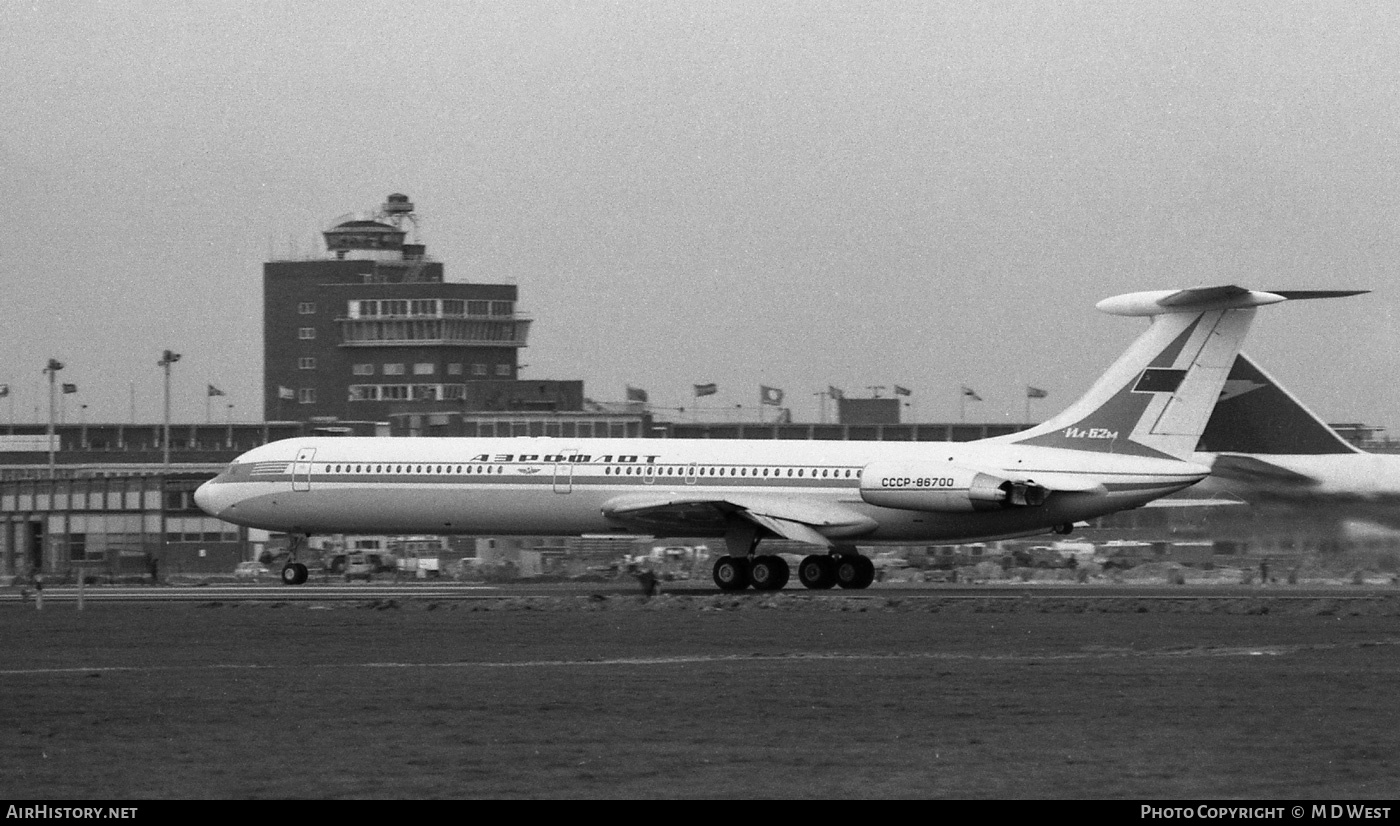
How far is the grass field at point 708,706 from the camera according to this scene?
A: 58.7ft

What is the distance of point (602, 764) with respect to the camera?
18891 millimetres

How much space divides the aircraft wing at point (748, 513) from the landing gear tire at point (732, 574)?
1.11m

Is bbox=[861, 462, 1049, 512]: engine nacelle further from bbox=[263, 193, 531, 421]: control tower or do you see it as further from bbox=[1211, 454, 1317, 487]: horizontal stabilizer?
bbox=[263, 193, 531, 421]: control tower

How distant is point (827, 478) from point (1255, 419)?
1445cm

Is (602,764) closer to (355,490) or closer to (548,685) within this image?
(548,685)

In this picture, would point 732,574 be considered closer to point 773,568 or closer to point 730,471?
point 773,568

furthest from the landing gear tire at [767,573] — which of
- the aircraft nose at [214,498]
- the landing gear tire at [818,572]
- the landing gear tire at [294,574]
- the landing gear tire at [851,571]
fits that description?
the aircraft nose at [214,498]

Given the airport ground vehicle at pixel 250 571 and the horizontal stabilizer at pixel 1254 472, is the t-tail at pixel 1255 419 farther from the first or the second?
the airport ground vehicle at pixel 250 571

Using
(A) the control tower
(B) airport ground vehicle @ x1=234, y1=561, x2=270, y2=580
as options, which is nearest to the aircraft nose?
(B) airport ground vehicle @ x1=234, y1=561, x2=270, y2=580

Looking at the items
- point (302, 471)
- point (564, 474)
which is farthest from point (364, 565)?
point (564, 474)

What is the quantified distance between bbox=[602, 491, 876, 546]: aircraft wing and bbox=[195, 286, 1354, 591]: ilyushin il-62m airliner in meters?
0.05

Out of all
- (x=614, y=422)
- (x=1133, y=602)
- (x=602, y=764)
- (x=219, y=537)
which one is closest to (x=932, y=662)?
(x=602, y=764)

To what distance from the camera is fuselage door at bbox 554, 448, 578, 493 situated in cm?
5303
